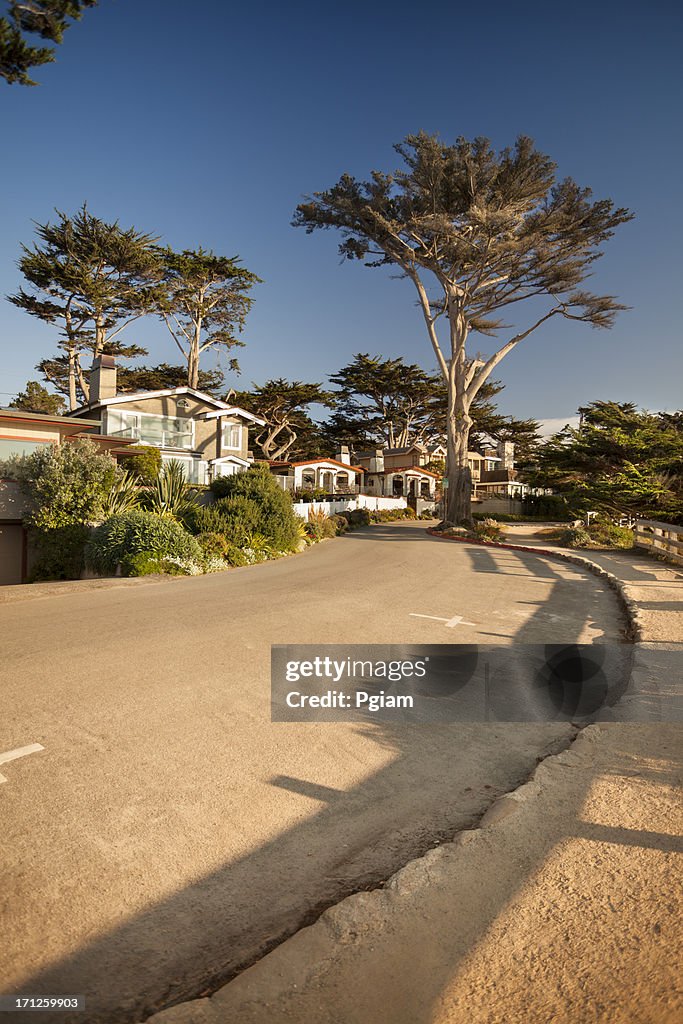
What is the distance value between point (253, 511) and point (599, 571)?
1080 cm

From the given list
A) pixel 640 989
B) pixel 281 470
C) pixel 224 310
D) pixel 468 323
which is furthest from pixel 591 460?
pixel 224 310

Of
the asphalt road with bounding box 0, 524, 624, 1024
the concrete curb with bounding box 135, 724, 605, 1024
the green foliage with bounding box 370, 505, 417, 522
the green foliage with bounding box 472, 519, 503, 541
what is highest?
the green foliage with bounding box 370, 505, 417, 522

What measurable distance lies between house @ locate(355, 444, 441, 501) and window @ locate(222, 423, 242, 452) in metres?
15.4

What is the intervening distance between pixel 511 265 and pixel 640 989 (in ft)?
98.0

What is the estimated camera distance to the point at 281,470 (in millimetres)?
44031

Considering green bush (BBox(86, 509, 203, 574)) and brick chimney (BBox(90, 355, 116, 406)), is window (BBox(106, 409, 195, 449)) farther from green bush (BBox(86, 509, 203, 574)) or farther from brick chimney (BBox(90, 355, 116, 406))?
green bush (BBox(86, 509, 203, 574))

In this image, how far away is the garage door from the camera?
17234 millimetres

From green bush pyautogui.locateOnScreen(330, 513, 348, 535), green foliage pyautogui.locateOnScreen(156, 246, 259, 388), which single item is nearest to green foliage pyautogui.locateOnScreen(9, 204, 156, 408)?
green foliage pyautogui.locateOnScreen(156, 246, 259, 388)

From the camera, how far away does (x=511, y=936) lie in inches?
92.5

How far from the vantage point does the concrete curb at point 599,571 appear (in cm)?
785

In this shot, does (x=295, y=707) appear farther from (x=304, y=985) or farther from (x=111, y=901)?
(x=304, y=985)

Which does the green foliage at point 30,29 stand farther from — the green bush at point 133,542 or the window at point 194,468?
the window at point 194,468

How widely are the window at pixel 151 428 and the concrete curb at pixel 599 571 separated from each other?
637 inches

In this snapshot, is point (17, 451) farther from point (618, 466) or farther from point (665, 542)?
point (618, 466)
